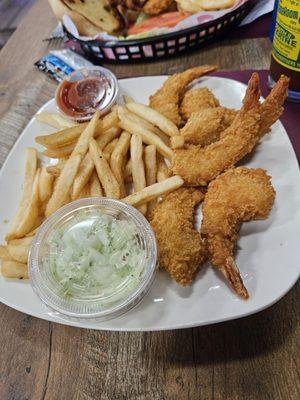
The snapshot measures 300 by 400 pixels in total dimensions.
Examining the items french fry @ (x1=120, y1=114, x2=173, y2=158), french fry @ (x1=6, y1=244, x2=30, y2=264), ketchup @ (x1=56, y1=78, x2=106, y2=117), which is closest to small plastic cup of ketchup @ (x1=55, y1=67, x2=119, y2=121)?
ketchup @ (x1=56, y1=78, x2=106, y2=117)

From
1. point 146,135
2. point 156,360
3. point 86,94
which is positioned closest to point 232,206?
point 146,135

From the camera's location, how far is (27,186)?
5.26 ft

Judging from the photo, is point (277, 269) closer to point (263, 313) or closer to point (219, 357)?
point (263, 313)

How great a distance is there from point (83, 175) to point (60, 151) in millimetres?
198

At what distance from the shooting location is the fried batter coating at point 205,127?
60.6 inches

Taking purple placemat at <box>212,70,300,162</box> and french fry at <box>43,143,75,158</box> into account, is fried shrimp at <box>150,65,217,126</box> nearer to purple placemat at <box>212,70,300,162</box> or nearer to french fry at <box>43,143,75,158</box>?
purple placemat at <box>212,70,300,162</box>

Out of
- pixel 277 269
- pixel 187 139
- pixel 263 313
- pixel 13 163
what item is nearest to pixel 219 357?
pixel 263 313

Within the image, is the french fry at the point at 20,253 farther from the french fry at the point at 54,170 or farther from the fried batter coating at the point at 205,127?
the fried batter coating at the point at 205,127

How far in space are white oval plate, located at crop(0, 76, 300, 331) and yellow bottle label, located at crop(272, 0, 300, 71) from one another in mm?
306

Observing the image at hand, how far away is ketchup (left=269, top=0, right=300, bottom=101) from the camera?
1.48m

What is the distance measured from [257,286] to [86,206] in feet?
2.15

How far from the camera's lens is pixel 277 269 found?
123 centimetres

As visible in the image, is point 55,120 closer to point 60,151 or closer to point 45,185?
point 60,151

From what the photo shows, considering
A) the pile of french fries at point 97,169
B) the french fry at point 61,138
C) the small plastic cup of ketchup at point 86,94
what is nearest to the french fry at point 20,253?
the pile of french fries at point 97,169
